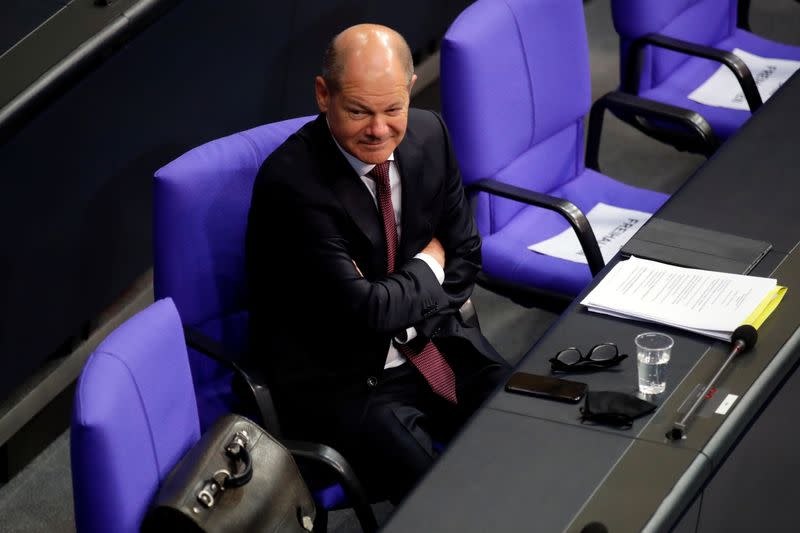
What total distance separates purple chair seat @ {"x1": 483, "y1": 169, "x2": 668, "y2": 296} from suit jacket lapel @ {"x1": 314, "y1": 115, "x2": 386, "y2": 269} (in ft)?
2.31

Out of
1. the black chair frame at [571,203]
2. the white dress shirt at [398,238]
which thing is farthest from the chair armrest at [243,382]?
the black chair frame at [571,203]

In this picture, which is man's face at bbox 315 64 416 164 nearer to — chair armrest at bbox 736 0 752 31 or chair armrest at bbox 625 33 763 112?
chair armrest at bbox 625 33 763 112

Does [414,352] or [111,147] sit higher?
[111,147]

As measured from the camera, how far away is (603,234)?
3.61 meters

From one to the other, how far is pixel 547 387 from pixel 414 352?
487mm

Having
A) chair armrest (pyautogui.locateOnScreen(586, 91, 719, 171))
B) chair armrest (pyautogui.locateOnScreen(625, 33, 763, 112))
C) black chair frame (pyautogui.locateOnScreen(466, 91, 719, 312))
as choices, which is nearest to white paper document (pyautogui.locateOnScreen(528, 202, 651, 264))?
black chair frame (pyautogui.locateOnScreen(466, 91, 719, 312))

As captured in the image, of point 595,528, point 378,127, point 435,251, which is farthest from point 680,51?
point 595,528

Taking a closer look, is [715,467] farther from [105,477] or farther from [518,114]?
[518,114]

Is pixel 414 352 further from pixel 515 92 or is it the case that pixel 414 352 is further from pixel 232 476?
pixel 515 92

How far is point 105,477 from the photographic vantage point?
2.11 meters

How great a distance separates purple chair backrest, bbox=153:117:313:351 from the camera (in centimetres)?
276

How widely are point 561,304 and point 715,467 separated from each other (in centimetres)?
103

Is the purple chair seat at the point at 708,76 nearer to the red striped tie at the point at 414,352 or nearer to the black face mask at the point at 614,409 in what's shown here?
the red striped tie at the point at 414,352

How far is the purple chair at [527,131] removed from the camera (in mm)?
3335
